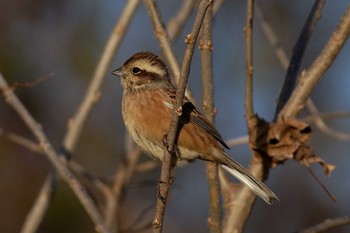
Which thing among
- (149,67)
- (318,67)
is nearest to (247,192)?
(318,67)

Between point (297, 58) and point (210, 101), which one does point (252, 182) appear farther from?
point (297, 58)

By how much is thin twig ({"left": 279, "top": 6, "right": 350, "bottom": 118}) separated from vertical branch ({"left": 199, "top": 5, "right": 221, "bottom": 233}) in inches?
17.7

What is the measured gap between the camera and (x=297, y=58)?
4.52 m

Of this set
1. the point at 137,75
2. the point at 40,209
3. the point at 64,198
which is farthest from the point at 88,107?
the point at 64,198

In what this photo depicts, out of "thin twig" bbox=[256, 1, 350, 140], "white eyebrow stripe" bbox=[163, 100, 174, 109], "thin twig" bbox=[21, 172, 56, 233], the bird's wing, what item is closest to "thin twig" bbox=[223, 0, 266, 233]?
the bird's wing

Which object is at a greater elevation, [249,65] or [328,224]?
[249,65]

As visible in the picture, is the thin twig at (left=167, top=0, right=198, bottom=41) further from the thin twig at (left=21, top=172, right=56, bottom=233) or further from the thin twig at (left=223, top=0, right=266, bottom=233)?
the thin twig at (left=21, top=172, right=56, bottom=233)

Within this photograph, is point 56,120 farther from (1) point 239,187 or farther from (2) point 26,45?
(1) point 239,187

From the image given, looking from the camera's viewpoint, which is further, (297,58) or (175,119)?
(297,58)

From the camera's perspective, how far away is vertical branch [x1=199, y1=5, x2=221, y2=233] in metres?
3.98

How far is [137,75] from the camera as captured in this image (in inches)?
188

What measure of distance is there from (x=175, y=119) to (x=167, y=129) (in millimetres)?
933

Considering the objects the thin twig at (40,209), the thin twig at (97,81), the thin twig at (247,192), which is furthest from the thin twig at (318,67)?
the thin twig at (40,209)

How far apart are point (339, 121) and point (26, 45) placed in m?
3.55
